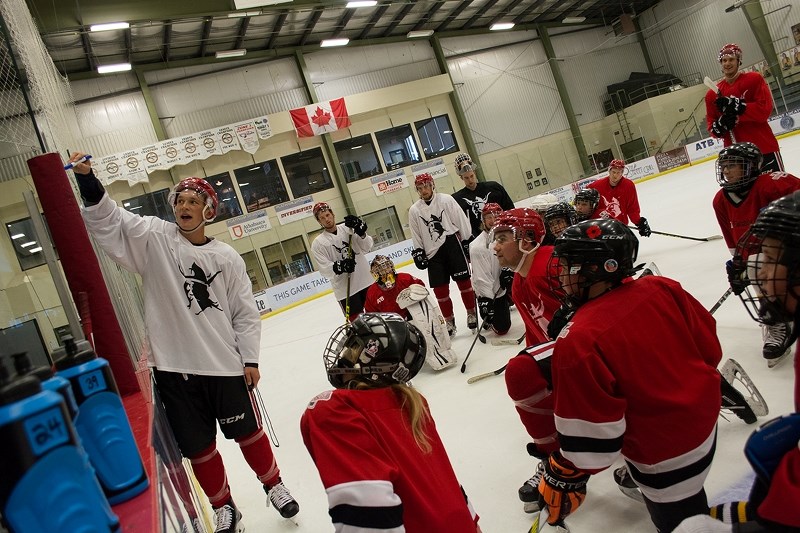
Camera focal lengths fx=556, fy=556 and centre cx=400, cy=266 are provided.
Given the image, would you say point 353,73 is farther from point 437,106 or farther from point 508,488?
point 508,488

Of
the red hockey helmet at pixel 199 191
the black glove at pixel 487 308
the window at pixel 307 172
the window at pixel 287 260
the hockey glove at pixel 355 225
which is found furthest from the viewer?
the window at pixel 307 172

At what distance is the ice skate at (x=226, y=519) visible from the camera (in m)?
2.26

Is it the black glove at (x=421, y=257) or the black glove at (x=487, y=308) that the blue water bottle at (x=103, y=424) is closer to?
the black glove at (x=487, y=308)

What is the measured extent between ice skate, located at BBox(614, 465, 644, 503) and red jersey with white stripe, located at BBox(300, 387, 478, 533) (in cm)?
82

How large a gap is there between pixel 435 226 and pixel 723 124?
2428 mm

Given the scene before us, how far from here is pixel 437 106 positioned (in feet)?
56.7

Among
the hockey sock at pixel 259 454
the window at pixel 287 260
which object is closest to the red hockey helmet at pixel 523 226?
the hockey sock at pixel 259 454

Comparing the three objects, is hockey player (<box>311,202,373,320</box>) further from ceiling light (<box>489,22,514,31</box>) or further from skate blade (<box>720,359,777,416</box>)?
ceiling light (<box>489,22,514,31</box>)

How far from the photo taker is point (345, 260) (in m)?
4.83

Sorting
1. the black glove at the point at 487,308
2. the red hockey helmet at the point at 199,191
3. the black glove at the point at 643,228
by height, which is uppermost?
the red hockey helmet at the point at 199,191

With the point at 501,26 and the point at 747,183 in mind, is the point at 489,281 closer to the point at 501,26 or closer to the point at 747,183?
the point at 747,183

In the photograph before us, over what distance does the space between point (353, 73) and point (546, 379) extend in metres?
15.6

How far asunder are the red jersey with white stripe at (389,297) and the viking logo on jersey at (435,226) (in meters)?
0.79

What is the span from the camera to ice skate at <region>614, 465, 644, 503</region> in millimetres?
1915
